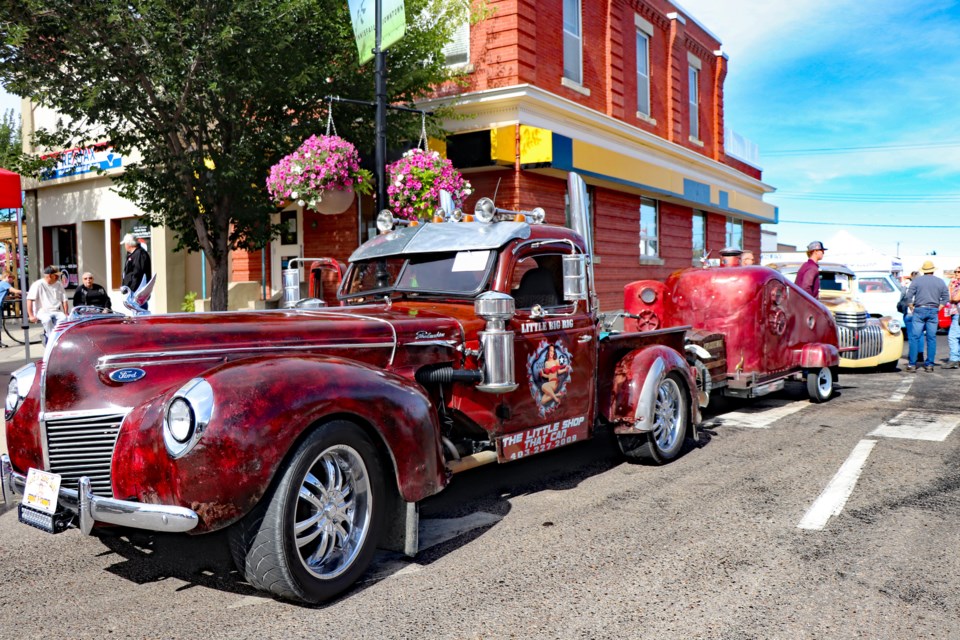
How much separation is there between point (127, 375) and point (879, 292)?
18.2 m

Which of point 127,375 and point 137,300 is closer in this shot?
point 127,375

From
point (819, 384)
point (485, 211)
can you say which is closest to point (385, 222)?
point (485, 211)

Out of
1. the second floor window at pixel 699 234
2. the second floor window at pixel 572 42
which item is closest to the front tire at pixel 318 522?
the second floor window at pixel 572 42

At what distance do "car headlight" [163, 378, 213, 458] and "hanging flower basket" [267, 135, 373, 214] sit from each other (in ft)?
20.4

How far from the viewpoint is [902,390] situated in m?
10.6

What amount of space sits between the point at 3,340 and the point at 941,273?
54629mm

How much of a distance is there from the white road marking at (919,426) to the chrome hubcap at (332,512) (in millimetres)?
5800

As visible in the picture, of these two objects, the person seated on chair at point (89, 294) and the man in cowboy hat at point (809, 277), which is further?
the person seated on chair at point (89, 294)

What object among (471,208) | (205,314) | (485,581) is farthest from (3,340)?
(485,581)

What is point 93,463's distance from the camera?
354 centimetres

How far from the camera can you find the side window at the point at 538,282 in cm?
531

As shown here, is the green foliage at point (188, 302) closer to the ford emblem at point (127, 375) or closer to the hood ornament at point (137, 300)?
the hood ornament at point (137, 300)

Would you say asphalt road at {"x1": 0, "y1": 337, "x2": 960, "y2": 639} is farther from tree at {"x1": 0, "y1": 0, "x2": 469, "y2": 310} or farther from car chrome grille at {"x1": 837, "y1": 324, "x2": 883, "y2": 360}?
tree at {"x1": 0, "y1": 0, "x2": 469, "y2": 310}

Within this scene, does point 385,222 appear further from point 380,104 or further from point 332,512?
point 380,104
